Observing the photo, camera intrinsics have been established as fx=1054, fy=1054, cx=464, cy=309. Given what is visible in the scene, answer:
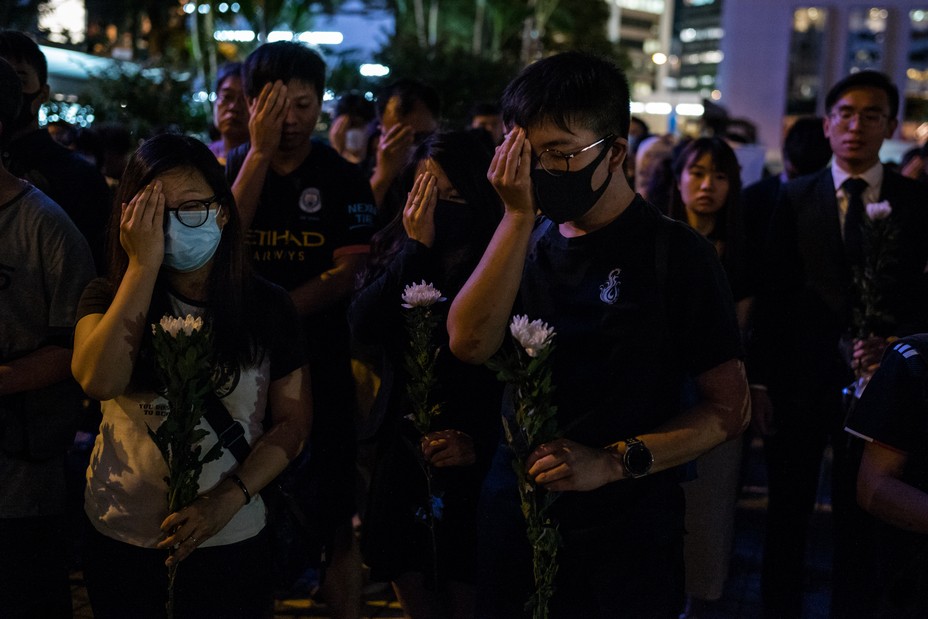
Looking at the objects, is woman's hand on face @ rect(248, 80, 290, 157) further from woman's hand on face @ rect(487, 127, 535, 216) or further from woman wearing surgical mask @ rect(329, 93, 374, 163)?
woman wearing surgical mask @ rect(329, 93, 374, 163)

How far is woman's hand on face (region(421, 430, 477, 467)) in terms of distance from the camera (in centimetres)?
363

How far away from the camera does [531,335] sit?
8.01 ft

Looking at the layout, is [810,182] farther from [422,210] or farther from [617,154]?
[617,154]

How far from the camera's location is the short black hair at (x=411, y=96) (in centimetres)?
630

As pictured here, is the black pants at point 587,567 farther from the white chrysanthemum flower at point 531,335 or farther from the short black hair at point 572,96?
the short black hair at point 572,96

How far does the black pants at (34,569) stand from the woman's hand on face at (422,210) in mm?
1541

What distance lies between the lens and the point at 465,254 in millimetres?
3844

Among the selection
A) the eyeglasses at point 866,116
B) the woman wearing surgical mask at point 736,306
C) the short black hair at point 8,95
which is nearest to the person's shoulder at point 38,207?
the short black hair at point 8,95

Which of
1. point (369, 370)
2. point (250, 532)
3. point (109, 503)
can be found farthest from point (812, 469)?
point (109, 503)

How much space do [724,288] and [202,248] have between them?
1447 mm

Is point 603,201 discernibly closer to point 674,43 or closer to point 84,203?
point 84,203

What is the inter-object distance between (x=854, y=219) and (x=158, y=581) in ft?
11.7

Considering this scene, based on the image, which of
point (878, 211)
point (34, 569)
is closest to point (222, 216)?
point (34, 569)

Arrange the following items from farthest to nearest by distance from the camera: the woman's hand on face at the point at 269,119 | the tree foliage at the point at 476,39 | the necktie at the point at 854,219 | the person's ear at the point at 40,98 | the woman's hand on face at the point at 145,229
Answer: the tree foliage at the point at 476,39 → the necktie at the point at 854,219 → the person's ear at the point at 40,98 → the woman's hand on face at the point at 269,119 → the woman's hand on face at the point at 145,229
